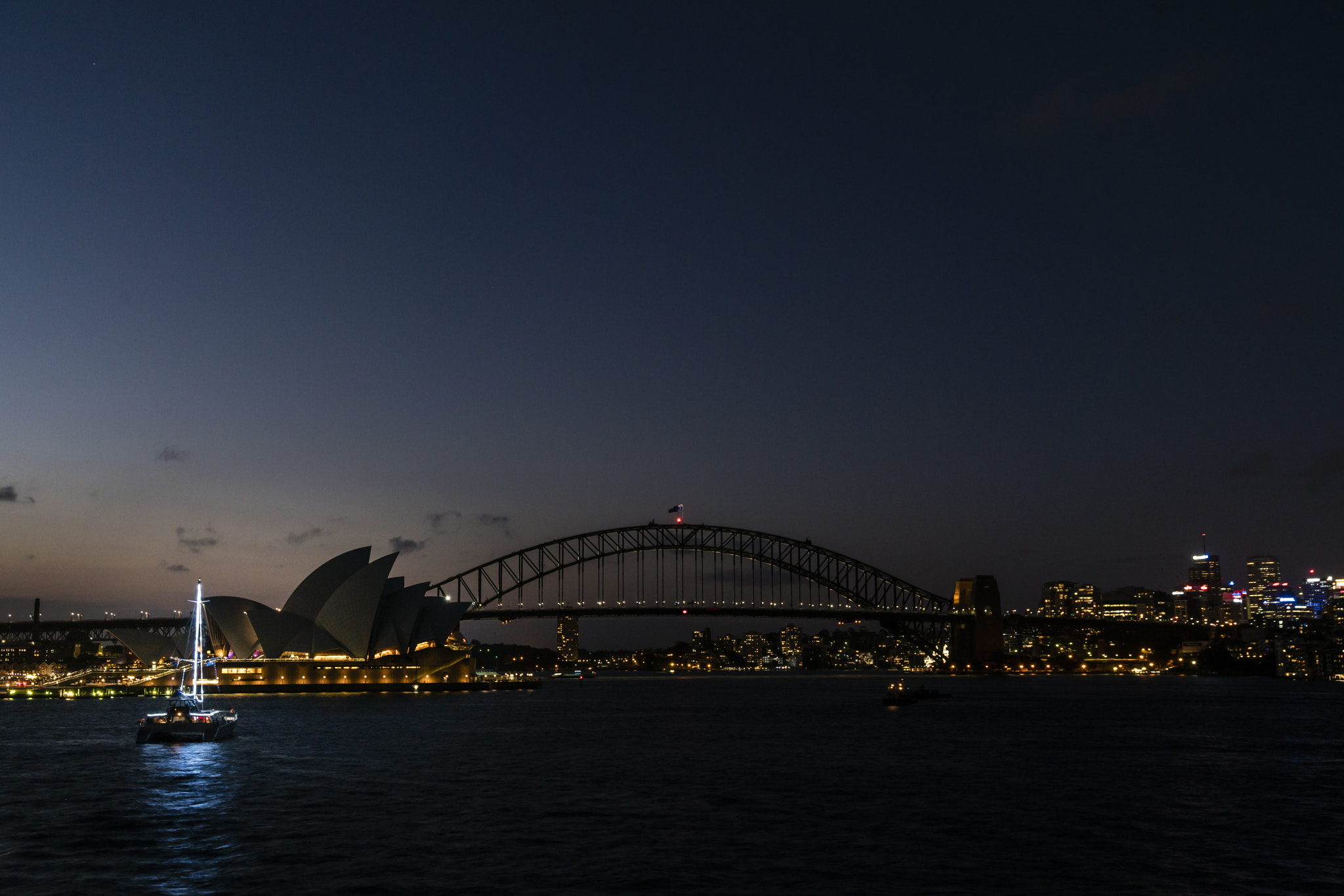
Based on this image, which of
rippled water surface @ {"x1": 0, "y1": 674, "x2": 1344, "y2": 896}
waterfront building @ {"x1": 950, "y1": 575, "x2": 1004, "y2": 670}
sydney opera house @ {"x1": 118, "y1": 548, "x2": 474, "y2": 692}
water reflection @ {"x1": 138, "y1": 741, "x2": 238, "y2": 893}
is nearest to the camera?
rippled water surface @ {"x1": 0, "y1": 674, "x2": 1344, "y2": 896}

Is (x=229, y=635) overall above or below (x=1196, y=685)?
above

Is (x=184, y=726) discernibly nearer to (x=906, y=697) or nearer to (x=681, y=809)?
(x=681, y=809)

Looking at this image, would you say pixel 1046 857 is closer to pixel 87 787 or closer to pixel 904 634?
pixel 87 787

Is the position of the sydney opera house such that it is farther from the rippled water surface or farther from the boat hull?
the boat hull

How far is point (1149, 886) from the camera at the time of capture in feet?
70.7

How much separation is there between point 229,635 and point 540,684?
41.2m

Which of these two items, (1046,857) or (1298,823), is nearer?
(1046,857)

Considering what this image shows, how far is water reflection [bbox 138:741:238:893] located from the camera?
23000 mm

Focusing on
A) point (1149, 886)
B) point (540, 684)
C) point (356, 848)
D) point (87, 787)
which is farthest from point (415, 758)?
point (540, 684)

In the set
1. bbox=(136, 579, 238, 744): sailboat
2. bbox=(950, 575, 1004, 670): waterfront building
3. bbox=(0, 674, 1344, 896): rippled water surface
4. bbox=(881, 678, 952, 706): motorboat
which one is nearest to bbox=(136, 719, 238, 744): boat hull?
bbox=(136, 579, 238, 744): sailboat

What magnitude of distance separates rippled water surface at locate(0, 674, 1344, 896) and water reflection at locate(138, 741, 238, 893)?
0.12 metres

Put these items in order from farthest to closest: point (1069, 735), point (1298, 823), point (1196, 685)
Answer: point (1196, 685) < point (1069, 735) < point (1298, 823)

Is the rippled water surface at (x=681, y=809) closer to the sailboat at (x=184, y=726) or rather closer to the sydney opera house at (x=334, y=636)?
the sailboat at (x=184, y=726)

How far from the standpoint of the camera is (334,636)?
113 metres
